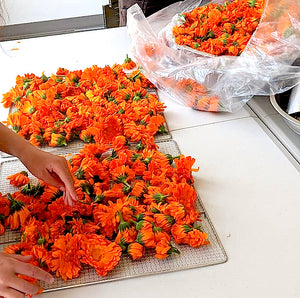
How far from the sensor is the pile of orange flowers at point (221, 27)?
3.23ft

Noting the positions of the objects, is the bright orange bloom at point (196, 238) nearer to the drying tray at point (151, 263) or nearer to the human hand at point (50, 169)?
the drying tray at point (151, 263)

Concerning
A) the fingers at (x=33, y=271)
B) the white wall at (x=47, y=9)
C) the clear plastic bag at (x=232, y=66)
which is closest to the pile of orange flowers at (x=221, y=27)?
the clear plastic bag at (x=232, y=66)

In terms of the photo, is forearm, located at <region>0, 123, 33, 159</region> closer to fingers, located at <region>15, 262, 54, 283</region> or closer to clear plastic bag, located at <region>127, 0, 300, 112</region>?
fingers, located at <region>15, 262, 54, 283</region>

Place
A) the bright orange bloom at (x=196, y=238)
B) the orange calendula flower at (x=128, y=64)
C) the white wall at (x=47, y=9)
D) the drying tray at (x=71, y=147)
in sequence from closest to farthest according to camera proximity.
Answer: the bright orange bloom at (x=196, y=238) → the drying tray at (x=71, y=147) → the orange calendula flower at (x=128, y=64) → the white wall at (x=47, y=9)

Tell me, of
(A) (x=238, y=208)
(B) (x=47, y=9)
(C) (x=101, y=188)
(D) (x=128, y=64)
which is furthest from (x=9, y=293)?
(B) (x=47, y=9)

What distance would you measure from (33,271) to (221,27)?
2.59ft

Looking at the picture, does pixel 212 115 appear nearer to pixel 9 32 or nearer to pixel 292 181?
pixel 292 181

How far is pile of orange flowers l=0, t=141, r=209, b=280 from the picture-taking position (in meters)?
0.61

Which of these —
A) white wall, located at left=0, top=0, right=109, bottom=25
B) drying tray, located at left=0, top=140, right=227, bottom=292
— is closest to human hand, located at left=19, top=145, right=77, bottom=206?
drying tray, located at left=0, top=140, right=227, bottom=292

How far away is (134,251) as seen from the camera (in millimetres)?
618

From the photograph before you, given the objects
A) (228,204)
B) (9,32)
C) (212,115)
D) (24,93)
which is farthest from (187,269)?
(9,32)

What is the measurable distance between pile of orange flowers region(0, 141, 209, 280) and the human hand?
18 millimetres

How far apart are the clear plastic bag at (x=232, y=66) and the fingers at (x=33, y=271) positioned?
1.84 ft

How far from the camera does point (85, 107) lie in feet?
3.06
